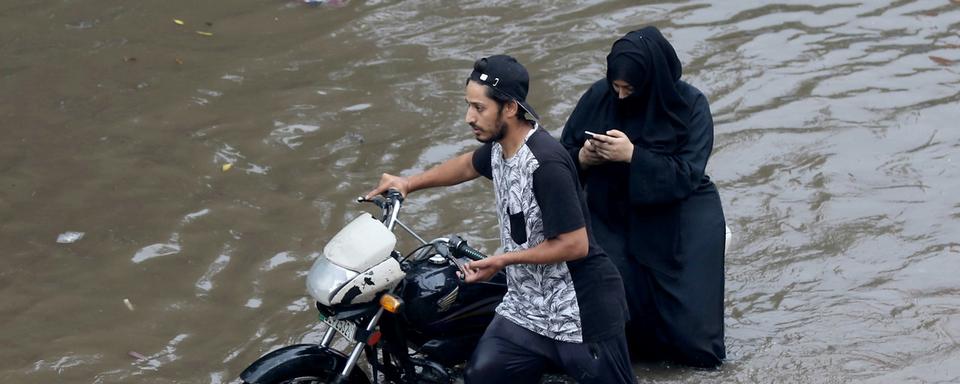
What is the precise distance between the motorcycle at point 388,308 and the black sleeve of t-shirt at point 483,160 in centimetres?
29

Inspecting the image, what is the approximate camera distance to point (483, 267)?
4.06m

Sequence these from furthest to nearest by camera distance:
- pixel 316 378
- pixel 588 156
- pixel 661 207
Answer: pixel 661 207 → pixel 588 156 → pixel 316 378

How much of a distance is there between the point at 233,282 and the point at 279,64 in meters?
3.08

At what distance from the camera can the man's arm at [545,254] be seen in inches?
157

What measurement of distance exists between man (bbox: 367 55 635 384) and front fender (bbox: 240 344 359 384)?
1.91ft

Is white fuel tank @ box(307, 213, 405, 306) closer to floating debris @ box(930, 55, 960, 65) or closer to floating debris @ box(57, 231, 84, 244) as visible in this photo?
floating debris @ box(57, 231, 84, 244)

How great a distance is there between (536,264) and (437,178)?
2.76 feet

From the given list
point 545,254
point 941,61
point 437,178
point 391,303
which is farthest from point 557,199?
point 941,61

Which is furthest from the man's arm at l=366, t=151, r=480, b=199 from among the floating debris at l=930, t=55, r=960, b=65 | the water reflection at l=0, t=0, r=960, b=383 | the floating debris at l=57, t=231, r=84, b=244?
the floating debris at l=930, t=55, r=960, b=65

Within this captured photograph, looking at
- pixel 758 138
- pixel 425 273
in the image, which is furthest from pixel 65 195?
pixel 758 138

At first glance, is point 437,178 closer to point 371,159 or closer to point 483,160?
point 483,160

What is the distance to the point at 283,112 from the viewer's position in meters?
8.18

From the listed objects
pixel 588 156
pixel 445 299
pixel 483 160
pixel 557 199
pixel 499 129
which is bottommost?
pixel 445 299

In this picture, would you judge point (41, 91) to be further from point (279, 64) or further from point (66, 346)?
point (66, 346)
